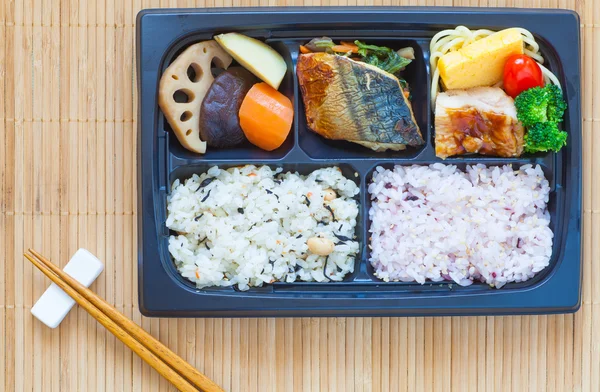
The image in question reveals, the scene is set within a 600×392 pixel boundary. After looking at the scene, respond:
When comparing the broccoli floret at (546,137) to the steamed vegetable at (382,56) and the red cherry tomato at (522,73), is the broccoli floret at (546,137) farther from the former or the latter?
the steamed vegetable at (382,56)

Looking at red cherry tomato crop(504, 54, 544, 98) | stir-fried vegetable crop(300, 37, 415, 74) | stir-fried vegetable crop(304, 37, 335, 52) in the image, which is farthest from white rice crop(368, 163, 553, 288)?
stir-fried vegetable crop(304, 37, 335, 52)

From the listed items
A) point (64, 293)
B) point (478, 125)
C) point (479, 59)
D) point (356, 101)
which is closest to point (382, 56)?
point (356, 101)

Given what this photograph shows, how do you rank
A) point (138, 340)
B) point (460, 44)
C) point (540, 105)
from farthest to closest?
point (138, 340) → point (460, 44) → point (540, 105)

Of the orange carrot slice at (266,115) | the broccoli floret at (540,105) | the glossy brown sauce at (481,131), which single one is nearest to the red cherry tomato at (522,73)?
the broccoli floret at (540,105)

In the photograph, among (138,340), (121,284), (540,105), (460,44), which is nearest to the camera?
(540,105)

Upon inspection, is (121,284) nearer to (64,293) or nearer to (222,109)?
(64,293)

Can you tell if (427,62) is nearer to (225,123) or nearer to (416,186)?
(416,186)

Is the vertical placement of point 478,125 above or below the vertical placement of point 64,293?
above
